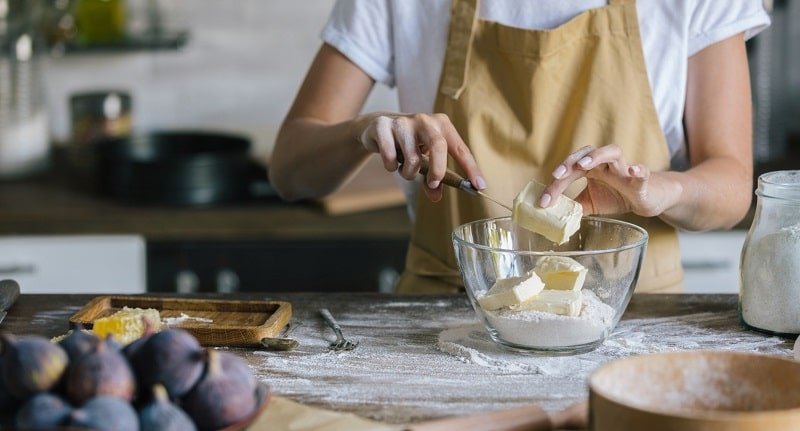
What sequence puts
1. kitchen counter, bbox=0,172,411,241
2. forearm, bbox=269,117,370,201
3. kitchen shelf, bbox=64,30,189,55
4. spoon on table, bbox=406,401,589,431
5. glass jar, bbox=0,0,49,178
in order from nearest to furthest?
spoon on table, bbox=406,401,589,431
forearm, bbox=269,117,370,201
kitchen counter, bbox=0,172,411,241
glass jar, bbox=0,0,49,178
kitchen shelf, bbox=64,30,189,55

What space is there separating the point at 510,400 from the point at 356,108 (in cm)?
78

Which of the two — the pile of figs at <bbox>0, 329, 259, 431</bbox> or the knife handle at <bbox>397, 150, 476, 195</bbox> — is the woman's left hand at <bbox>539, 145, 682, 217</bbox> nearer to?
the knife handle at <bbox>397, 150, 476, 195</bbox>

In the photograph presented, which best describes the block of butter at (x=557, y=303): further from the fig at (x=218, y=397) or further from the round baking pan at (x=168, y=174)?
the round baking pan at (x=168, y=174)

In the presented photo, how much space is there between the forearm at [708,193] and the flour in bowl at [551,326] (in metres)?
0.29

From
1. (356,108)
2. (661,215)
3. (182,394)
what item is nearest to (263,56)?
(356,108)

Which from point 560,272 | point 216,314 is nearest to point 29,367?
point 216,314

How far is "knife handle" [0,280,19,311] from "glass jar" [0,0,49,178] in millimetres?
1413

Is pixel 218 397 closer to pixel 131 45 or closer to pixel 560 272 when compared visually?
pixel 560 272

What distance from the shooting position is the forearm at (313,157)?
5.59ft

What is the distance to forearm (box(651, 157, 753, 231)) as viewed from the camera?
5.32 feet

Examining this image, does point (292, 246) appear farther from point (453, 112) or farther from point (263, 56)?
point (453, 112)

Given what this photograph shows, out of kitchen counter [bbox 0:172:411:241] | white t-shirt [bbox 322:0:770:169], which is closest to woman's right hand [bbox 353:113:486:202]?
white t-shirt [bbox 322:0:770:169]

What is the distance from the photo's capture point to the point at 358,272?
268 centimetres

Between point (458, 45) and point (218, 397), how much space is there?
952 millimetres
